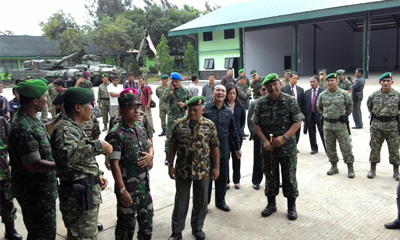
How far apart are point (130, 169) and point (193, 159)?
74cm

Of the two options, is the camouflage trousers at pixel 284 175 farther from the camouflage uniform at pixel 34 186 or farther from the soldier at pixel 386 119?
the camouflage uniform at pixel 34 186

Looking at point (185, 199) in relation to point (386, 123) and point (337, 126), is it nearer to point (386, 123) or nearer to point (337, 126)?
point (337, 126)

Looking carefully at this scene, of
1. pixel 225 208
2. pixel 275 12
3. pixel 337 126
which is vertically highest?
pixel 275 12

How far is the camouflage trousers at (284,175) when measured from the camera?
4285 millimetres

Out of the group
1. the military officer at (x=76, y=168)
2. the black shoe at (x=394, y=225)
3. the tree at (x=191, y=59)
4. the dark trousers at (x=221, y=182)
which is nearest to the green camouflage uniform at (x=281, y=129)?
the dark trousers at (x=221, y=182)

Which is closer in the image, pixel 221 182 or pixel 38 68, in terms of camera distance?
pixel 221 182

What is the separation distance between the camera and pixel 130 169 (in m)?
3.17

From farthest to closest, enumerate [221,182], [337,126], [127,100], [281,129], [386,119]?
[337,126]
[386,119]
[221,182]
[281,129]
[127,100]

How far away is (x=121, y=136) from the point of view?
3109mm

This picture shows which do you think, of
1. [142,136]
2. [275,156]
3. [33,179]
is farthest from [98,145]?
[275,156]

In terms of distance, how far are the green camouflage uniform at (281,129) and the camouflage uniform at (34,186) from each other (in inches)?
99.4

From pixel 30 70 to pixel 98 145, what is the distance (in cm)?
2791

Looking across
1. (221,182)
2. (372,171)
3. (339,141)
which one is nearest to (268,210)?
(221,182)

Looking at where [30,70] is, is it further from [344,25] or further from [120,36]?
[344,25]
